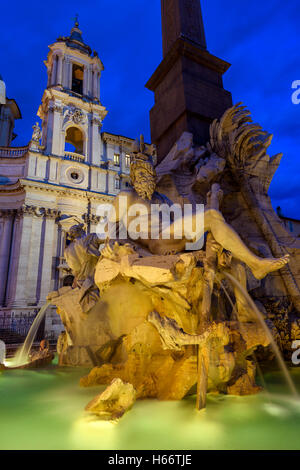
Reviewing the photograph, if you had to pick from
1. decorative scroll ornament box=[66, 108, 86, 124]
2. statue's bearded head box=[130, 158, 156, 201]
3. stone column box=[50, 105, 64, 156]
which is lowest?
statue's bearded head box=[130, 158, 156, 201]

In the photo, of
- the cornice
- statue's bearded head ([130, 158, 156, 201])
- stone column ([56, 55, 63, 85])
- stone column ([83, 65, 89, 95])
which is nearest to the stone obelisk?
statue's bearded head ([130, 158, 156, 201])

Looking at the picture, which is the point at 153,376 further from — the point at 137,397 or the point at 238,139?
the point at 238,139

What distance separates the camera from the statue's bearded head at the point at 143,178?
417cm

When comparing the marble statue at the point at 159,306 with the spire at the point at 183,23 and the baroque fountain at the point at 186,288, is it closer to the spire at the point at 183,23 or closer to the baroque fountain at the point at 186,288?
the baroque fountain at the point at 186,288

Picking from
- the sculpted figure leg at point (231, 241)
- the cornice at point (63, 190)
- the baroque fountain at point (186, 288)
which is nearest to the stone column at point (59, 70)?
the cornice at point (63, 190)

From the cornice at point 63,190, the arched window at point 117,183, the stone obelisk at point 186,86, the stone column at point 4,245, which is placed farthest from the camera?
the arched window at point 117,183

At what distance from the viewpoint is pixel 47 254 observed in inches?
818

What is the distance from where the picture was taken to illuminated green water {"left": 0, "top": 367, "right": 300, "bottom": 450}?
201cm

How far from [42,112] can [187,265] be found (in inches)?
1114

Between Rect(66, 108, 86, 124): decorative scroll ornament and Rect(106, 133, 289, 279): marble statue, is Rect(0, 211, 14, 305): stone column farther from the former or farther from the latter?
Rect(106, 133, 289, 279): marble statue

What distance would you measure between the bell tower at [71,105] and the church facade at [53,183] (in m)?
0.08

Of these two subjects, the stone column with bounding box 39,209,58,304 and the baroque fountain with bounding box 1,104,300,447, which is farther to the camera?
the stone column with bounding box 39,209,58,304

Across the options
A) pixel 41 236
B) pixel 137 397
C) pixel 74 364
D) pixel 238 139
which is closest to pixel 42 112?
pixel 41 236

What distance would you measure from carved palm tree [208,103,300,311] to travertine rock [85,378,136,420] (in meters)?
4.21
